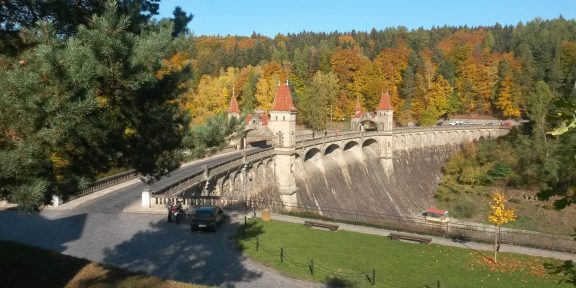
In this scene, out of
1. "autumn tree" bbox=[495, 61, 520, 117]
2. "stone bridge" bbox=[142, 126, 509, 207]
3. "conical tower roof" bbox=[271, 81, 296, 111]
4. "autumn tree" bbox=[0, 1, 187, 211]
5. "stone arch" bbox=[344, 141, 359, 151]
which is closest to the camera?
"autumn tree" bbox=[0, 1, 187, 211]

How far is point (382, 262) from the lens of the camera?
19.3 m

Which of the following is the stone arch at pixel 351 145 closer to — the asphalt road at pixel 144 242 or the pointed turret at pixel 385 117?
the pointed turret at pixel 385 117

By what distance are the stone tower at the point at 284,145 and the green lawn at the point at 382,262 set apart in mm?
16909

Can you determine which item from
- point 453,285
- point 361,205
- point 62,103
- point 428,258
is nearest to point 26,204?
point 62,103

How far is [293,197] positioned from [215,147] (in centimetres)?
2831

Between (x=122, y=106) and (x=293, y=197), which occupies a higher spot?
(x=122, y=106)

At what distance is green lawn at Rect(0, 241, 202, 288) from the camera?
13.6 metres

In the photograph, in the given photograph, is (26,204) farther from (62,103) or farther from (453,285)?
(453,285)

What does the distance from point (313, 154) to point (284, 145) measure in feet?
29.7

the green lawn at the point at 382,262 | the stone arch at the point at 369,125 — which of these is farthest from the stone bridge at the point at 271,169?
the green lawn at the point at 382,262

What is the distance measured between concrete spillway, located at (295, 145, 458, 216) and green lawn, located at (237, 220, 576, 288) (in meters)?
19.5

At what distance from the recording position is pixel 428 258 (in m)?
20.3

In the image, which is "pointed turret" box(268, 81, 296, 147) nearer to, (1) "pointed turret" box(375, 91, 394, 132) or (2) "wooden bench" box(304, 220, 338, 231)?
(2) "wooden bench" box(304, 220, 338, 231)

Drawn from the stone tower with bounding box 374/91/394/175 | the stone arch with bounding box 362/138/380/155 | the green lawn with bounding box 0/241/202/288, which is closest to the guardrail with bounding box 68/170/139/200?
the green lawn with bounding box 0/241/202/288
